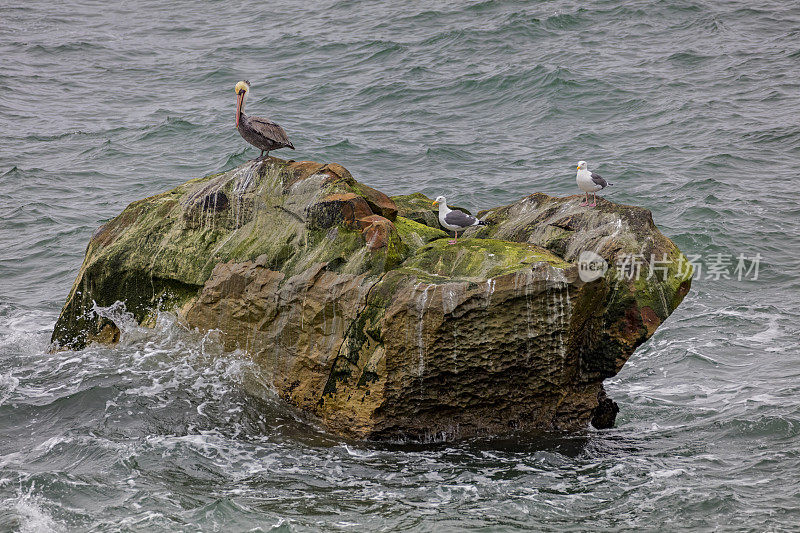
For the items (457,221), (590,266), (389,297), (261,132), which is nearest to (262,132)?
(261,132)

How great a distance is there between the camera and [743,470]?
7.98 meters

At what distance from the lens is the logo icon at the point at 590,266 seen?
8.15 m

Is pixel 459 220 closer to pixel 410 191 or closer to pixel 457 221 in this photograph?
pixel 457 221

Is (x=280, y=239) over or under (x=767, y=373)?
over

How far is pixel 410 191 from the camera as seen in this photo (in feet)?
55.2

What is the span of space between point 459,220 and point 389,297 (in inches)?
80.2

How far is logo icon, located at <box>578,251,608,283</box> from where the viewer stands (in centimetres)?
815

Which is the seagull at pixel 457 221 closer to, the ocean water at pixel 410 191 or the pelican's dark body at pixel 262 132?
the pelican's dark body at pixel 262 132

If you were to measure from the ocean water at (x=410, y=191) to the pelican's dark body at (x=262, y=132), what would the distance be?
2578 millimetres

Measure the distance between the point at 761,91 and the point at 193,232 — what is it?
54.5 ft

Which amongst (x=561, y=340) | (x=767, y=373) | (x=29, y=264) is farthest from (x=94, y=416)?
(x=767, y=373)

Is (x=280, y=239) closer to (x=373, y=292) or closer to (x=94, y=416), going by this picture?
(x=373, y=292)

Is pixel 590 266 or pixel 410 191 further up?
pixel 590 266

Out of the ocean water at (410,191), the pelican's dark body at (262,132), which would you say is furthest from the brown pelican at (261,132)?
the ocean water at (410,191)
